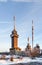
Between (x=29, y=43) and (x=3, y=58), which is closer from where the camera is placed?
(x=3, y=58)

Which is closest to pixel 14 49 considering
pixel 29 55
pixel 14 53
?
pixel 14 53

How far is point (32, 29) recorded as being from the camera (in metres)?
3.85

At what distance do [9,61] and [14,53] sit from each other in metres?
0.21

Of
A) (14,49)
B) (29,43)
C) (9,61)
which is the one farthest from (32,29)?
(9,61)

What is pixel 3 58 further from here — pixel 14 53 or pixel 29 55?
pixel 29 55

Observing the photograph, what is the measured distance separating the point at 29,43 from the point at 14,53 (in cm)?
38

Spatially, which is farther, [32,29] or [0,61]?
[32,29]

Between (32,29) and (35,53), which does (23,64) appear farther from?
(32,29)

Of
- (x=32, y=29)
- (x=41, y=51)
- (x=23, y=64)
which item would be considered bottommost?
(x=23, y=64)

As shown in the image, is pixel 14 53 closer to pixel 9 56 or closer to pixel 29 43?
pixel 9 56

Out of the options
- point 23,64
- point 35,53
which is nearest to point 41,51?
point 35,53

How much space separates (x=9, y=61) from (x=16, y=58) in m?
0.16

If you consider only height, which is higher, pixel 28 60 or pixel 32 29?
pixel 32 29

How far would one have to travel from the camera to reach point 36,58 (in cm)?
374
